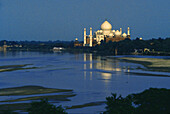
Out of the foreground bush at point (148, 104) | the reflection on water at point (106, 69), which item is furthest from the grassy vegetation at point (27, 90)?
the foreground bush at point (148, 104)

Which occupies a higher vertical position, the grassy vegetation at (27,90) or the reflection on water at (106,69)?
the reflection on water at (106,69)

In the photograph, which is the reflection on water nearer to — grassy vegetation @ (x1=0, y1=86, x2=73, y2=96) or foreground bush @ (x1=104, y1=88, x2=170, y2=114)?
grassy vegetation @ (x1=0, y1=86, x2=73, y2=96)

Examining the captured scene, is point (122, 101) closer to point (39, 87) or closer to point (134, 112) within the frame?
point (134, 112)

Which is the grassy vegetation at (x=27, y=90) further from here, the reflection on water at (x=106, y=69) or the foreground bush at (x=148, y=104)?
the foreground bush at (x=148, y=104)

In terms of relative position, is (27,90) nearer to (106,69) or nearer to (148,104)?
(148,104)

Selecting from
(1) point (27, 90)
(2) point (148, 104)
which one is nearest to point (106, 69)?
(1) point (27, 90)

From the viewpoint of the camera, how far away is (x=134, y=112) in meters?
18.0

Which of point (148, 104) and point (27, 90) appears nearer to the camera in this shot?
point (148, 104)

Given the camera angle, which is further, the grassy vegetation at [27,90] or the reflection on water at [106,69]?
the reflection on water at [106,69]

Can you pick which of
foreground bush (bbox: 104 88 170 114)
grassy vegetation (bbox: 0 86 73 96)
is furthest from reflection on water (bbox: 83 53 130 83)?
foreground bush (bbox: 104 88 170 114)

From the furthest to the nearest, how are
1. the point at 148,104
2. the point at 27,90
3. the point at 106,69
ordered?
the point at 106,69
the point at 27,90
the point at 148,104

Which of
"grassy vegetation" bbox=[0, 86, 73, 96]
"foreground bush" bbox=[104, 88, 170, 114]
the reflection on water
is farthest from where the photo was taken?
the reflection on water

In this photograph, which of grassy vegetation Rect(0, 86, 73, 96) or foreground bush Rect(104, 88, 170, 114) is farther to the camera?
grassy vegetation Rect(0, 86, 73, 96)

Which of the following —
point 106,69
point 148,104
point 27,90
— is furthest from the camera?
point 106,69
